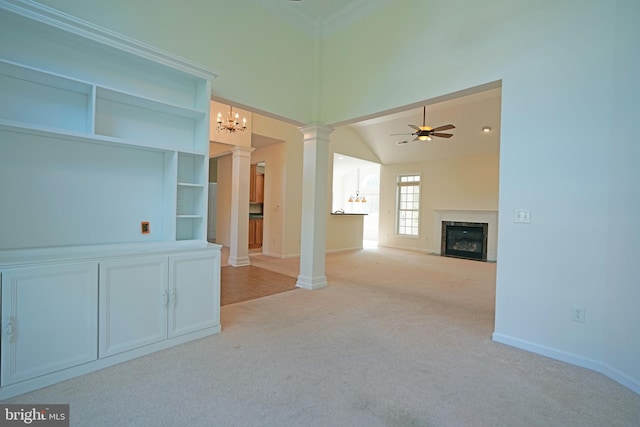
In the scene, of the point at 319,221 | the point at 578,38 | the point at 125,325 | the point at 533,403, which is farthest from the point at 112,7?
the point at 533,403

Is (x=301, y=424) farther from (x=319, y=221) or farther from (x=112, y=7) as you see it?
(x=112, y=7)

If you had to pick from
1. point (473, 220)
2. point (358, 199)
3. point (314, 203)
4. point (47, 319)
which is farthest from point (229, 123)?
point (358, 199)

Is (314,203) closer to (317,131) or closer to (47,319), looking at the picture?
(317,131)

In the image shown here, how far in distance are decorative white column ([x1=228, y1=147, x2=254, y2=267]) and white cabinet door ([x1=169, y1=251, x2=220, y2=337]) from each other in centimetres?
346

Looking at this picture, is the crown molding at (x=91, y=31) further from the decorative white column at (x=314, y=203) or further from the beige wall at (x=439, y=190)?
the beige wall at (x=439, y=190)

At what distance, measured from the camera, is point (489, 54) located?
9.13 ft

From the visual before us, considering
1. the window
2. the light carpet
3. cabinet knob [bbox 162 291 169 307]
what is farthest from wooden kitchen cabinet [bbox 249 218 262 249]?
cabinet knob [bbox 162 291 169 307]

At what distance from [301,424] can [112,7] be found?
136 inches

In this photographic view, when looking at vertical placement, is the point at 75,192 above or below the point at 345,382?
above

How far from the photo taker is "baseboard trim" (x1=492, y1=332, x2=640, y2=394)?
6.73ft

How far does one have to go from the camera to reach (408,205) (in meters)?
9.81

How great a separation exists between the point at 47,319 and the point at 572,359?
12.7ft

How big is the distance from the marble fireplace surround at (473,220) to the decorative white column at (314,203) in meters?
4.95

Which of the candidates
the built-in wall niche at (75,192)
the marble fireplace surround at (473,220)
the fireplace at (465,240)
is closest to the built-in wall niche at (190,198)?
the built-in wall niche at (75,192)
